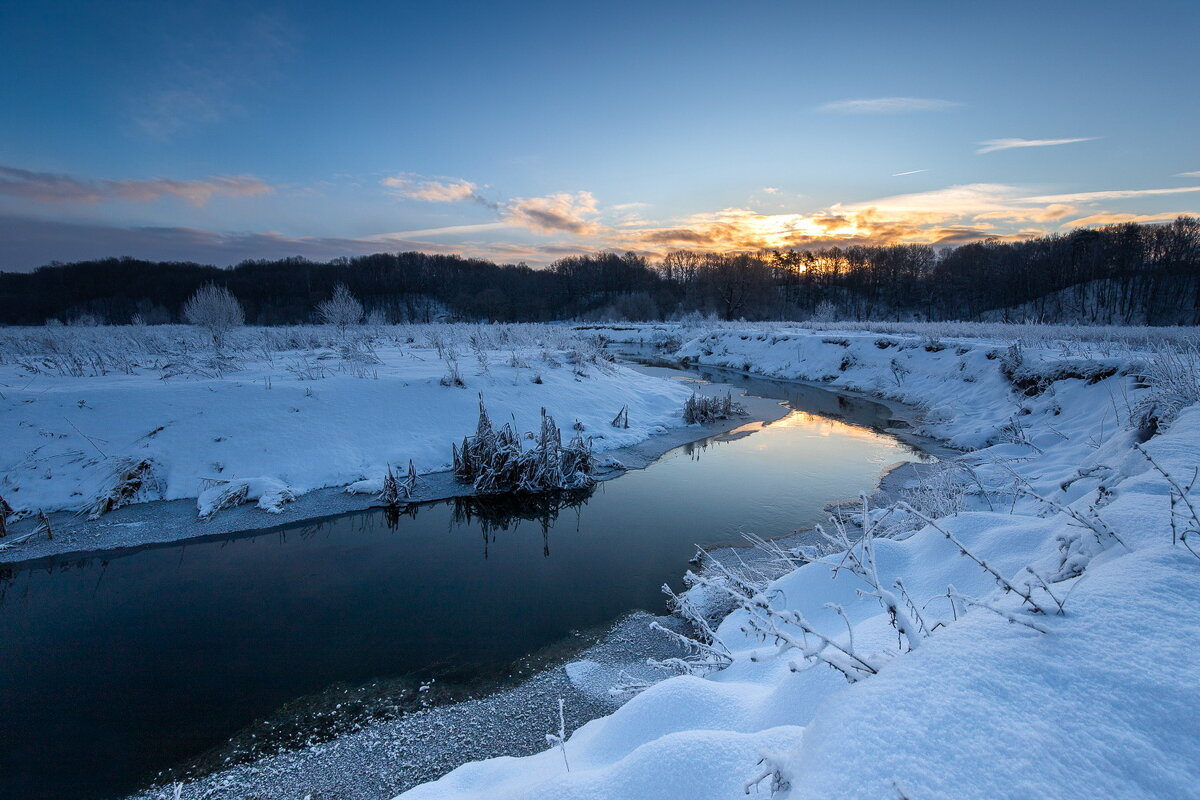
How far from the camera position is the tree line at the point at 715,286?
49062mm

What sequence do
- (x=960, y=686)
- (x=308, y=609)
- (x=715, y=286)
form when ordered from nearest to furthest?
1. (x=960, y=686)
2. (x=308, y=609)
3. (x=715, y=286)

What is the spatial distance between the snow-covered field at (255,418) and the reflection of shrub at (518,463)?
1093mm

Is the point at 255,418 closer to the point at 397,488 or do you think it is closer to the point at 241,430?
the point at 241,430

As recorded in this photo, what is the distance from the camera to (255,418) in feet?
31.1

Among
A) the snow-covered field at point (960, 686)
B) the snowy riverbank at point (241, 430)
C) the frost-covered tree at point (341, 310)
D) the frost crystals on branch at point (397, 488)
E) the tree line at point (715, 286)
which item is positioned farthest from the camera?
the tree line at point (715, 286)

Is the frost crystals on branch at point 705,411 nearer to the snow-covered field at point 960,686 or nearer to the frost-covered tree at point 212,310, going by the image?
the snow-covered field at point 960,686

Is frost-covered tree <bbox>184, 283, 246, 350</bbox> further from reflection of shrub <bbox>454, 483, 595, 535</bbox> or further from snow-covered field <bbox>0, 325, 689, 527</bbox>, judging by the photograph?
reflection of shrub <bbox>454, 483, 595, 535</bbox>

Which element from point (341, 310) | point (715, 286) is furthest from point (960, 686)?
point (715, 286)

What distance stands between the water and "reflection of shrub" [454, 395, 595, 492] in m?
0.42

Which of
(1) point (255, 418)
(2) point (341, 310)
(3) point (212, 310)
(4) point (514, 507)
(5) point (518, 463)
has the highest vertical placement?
(3) point (212, 310)

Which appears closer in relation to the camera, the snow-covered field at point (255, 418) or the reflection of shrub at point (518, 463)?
the snow-covered field at point (255, 418)

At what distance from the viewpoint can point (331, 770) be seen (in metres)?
3.42

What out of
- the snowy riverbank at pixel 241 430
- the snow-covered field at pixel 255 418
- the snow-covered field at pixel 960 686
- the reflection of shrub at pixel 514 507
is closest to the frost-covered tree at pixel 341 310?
→ the snow-covered field at pixel 255 418

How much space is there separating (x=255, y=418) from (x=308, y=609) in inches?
226
